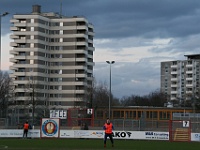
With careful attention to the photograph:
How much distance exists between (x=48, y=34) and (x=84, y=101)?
22772 millimetres

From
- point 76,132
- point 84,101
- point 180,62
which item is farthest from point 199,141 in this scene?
point 180,62

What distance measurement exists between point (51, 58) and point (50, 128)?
82746 mm

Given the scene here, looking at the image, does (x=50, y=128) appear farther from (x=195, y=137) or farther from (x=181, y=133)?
(x=195, y=137)

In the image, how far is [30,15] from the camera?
12206cm

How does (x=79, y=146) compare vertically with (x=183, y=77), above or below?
below

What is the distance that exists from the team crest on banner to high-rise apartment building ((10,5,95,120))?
7325 cm

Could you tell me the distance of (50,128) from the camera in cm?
4619

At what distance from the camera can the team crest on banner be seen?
151ft

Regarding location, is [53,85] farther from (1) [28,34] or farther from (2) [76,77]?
(1) [28,34]

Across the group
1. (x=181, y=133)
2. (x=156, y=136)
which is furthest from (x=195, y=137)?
(x=156, y=136)

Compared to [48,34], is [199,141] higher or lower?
lower

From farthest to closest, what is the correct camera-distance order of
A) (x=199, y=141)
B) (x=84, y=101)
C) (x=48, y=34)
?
(x=48, y=34) → (x=84, y=101) → (x=199, y=141)

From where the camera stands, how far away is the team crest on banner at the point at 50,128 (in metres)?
46.1

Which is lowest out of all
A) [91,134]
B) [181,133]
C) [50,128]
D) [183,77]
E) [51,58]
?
[91,134]
